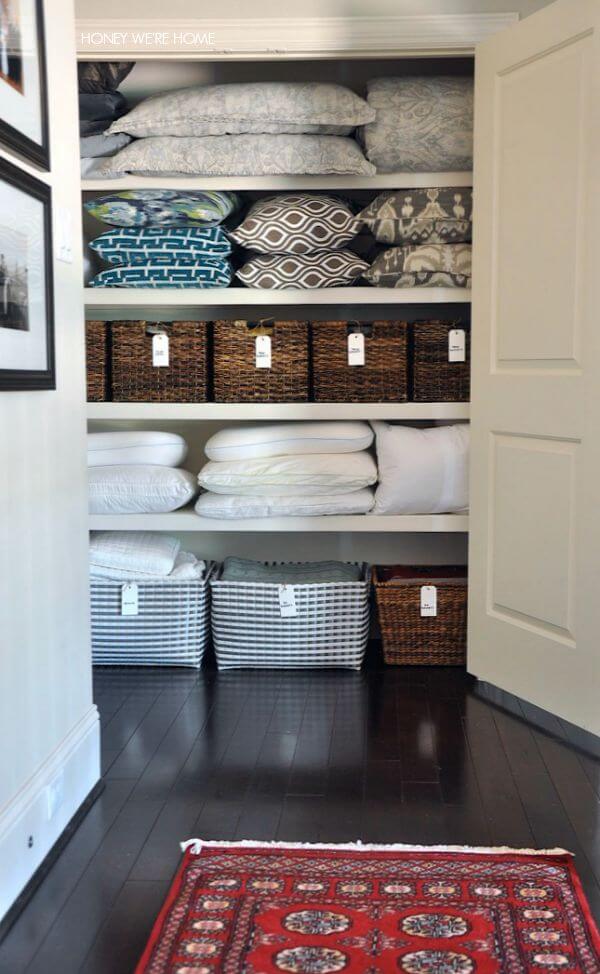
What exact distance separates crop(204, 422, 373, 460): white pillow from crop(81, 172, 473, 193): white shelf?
33.1 inches

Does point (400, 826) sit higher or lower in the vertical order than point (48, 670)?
lower

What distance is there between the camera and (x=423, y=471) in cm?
373

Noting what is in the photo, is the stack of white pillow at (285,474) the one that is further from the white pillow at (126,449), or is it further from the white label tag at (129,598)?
the white label tag at (129,598)

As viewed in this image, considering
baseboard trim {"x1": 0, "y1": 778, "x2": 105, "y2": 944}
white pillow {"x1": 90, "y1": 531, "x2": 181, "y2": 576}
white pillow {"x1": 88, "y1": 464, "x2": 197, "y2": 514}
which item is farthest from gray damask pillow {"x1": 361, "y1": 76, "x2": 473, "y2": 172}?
baseboard trim {"x1": 0, "y1": 778, "x2": 105, "y2": 944}

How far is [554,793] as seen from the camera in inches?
106

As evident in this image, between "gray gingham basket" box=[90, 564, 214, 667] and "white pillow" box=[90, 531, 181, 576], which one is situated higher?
"white pillow" box=[90, 531, 181, 576]

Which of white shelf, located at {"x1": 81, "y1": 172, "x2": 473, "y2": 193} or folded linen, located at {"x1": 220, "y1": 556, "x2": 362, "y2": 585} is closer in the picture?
white shelf, located at {"x1": 81, "y1": 172, "x2": 473, "y2": 193}

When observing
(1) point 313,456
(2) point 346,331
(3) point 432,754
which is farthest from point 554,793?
(2) point 346,331

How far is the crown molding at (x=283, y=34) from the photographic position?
3.59 metres

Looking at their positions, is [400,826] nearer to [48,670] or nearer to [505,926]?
[505,926]

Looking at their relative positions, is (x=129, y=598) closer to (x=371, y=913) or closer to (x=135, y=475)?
(x=135, y=475)

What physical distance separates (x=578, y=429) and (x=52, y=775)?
5.72 feet

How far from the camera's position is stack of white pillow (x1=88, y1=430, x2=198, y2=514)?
3.76 metres

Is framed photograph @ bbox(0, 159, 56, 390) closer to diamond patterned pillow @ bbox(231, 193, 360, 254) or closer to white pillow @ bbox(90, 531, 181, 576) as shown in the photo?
diamond patterned pillow @ bbox(231, 193, 360, 254)
